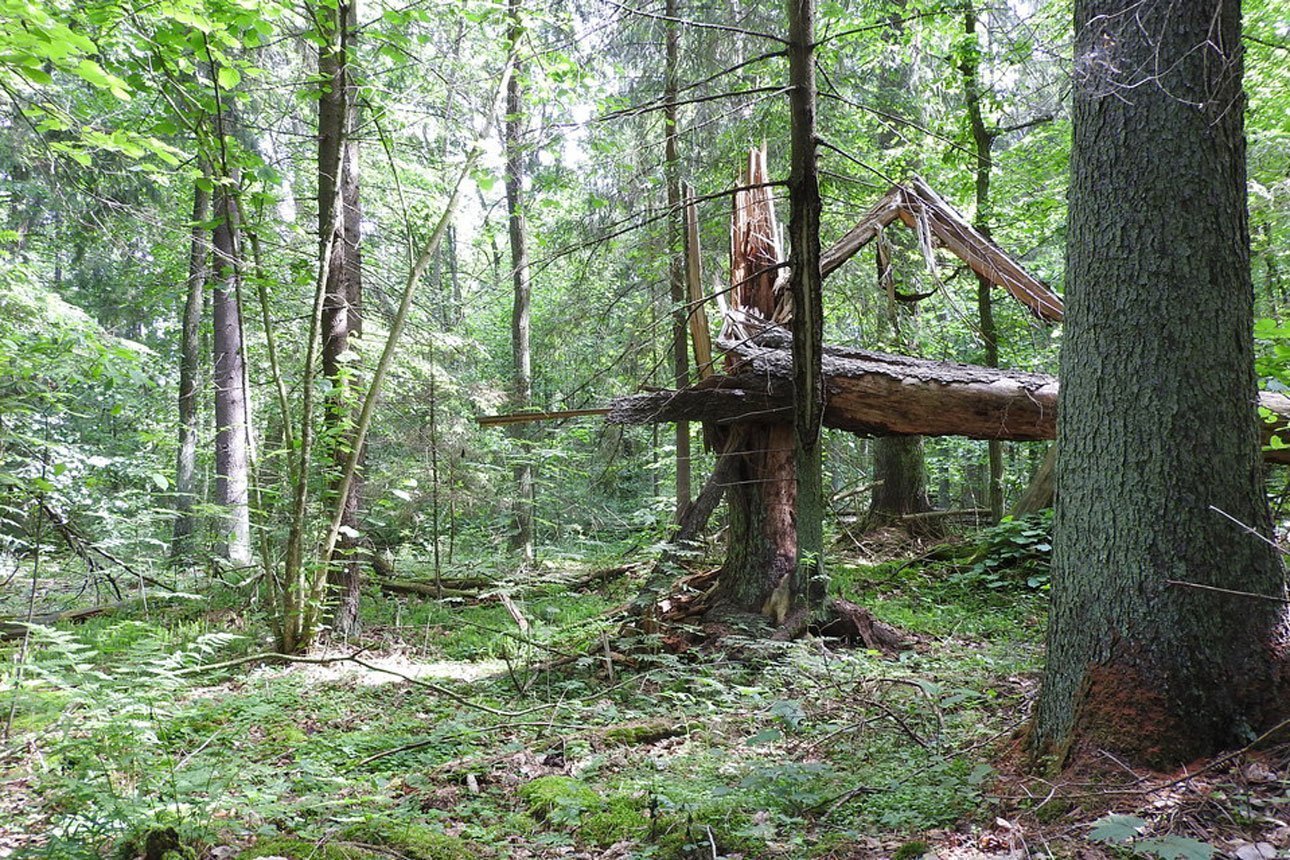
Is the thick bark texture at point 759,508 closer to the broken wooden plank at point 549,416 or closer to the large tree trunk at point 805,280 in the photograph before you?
the large tree trunk at point 805,280

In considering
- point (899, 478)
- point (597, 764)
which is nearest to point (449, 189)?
point (597, 764)

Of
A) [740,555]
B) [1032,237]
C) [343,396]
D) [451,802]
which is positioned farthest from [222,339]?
[1032,237]

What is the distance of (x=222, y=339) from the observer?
1257 cm

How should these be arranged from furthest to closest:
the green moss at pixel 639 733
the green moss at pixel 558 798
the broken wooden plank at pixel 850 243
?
the broken wooden plank at pixel 850 243 < the green moss at pixel 639 733 < the green moss at pixel 558 798

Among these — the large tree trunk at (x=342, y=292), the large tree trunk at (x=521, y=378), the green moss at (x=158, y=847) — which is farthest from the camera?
the large tree trunk at (x=521, y=378)

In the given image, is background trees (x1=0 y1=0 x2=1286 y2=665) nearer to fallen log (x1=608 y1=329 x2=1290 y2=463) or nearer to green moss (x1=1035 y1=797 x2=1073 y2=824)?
fallen log (x1=608 y1=329 x2=1290 y2=463)

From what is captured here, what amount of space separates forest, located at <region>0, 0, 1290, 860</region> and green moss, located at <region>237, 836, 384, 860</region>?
0.10ft

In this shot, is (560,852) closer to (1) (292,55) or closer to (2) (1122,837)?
(2) (1122,837)

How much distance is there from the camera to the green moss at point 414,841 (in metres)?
2.96

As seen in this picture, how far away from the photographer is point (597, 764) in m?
3.98

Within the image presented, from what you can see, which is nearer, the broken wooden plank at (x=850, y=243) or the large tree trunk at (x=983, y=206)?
the broken wooden plank at (x=850, y=243)

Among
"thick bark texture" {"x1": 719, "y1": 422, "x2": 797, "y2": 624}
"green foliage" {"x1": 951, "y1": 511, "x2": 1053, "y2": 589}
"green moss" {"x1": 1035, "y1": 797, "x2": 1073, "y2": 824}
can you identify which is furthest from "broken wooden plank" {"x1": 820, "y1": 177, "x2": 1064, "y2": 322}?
"green moss" {"x1": 1035, "y1": 797, "x2": 1073, "y2": 824}

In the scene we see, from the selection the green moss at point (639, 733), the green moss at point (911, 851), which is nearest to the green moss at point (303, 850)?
the green moss at point (639, 733)

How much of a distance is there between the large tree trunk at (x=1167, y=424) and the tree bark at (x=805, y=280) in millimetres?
1922
